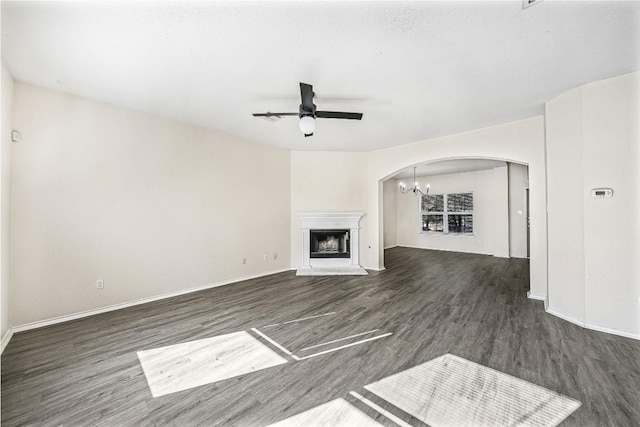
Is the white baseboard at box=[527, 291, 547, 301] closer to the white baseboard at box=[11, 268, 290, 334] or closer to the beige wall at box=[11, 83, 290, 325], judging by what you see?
the beige wall at box=[11, 83, 290, 325]

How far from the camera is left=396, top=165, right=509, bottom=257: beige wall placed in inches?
298

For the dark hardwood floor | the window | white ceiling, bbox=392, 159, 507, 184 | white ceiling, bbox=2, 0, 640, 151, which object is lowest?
the dark hardwood floor

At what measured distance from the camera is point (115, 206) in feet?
11.5

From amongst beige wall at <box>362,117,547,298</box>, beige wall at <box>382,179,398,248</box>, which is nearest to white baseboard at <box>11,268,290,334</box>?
beige wall at <box>362,117,547,298</box>

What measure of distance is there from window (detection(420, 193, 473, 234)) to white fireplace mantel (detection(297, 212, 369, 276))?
14.8 feet

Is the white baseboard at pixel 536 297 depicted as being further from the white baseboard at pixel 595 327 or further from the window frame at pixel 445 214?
the window frame at pixel 445 214

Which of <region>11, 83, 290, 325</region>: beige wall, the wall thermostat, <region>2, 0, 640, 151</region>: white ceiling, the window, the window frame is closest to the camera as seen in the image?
<region>2, 0, 640, 151</region>: white ceiling

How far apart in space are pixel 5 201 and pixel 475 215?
9.98m

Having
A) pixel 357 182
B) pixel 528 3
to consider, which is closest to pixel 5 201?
pixel 528 3

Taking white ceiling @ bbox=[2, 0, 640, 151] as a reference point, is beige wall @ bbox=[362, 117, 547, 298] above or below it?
below

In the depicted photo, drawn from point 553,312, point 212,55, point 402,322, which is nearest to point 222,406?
point 402,322

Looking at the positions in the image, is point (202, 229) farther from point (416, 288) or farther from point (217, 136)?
point (416, 288)

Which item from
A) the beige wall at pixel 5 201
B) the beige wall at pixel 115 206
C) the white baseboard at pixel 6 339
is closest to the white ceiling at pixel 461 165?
the beige wall at pixel 115 206

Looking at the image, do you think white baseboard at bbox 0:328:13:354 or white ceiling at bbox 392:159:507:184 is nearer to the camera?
white baseboard at bbox 0:328:13:354
